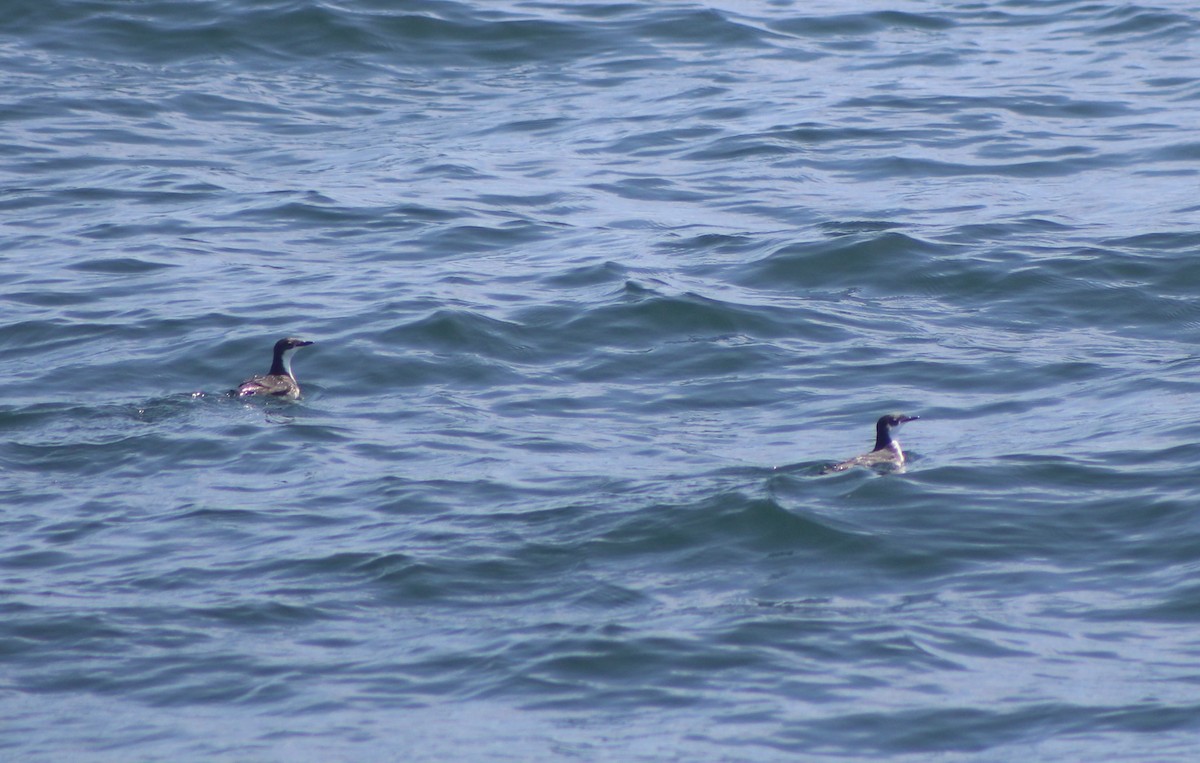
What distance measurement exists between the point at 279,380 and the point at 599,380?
2.45 m

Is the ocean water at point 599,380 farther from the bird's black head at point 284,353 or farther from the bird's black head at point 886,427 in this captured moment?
the bird's black head at point 284,353

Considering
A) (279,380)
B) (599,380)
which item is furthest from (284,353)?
(599,380)

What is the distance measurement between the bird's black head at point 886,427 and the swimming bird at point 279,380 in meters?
4.39

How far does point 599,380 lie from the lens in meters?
13.6

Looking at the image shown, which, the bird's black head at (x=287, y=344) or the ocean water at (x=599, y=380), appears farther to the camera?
the bird's black head at (x=287, y=344)

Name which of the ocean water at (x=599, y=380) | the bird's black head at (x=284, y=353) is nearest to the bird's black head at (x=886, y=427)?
the ocean water at (x=599, y=380)

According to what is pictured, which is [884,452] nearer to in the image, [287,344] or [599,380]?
[599,380]

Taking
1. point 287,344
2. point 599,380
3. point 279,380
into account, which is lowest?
point 599,380

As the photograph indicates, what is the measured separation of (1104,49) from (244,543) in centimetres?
1628

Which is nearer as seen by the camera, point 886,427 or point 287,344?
point 886,427

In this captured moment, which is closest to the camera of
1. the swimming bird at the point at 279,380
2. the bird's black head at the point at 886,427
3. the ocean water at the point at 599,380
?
the ocean water at the point at 599,380

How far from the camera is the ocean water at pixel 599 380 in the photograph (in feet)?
27.8

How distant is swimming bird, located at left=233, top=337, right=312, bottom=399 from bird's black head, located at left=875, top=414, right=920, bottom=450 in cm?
439

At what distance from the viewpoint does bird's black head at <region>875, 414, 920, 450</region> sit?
11.8m
